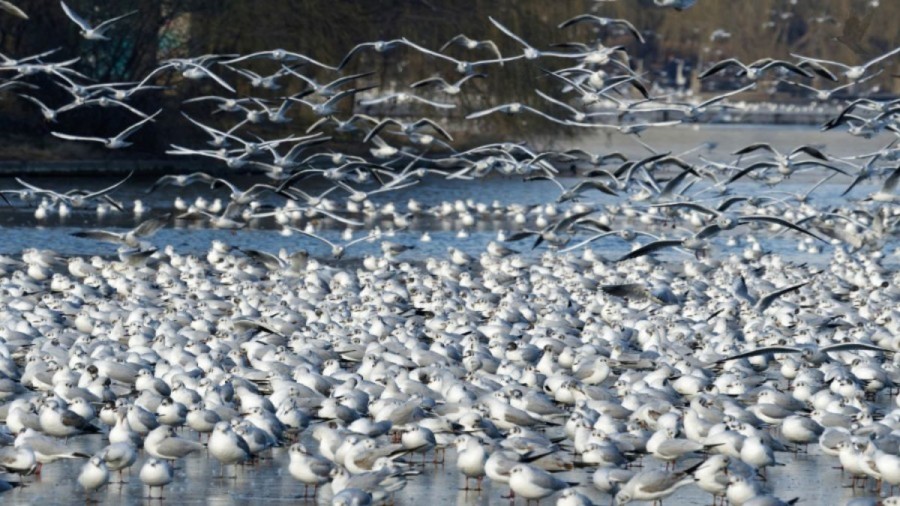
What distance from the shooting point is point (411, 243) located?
112ft

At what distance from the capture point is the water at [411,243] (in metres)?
12.6

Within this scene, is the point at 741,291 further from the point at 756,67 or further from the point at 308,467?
the point at 308,467

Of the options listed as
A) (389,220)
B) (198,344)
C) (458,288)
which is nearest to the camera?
(198,344)

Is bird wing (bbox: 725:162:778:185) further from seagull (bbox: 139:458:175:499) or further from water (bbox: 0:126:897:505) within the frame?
seagull (bbox: 139:458:175:499)

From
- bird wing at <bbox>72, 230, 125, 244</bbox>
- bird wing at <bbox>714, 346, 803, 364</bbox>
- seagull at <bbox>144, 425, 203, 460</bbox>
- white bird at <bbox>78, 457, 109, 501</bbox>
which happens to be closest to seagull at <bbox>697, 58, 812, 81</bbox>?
bird wing at <bbox>714, 346, 803, 364</bbox>

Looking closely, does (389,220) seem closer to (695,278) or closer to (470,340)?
(695,278)

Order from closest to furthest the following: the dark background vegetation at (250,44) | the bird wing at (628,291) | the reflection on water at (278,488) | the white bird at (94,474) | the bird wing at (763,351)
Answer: the white bird at (94,474), the reflection on water at (278,488), the bird wing at (763,351), the bird wing at (628,291), the dark background vegetation at (250,44)

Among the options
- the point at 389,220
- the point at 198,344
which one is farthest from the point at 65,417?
the point at 389,220

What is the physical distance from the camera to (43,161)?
160 ft

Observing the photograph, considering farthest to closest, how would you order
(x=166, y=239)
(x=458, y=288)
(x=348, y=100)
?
(x=348, y=100), (x=166, y=239), (x=458, y=288)

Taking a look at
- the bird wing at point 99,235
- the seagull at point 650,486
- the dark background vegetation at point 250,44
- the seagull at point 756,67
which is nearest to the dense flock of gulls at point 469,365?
the seagull at point 650,486

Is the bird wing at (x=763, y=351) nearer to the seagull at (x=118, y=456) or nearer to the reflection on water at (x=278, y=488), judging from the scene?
the reflection on water at (x=278, y=488)

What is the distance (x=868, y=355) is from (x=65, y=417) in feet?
28.0

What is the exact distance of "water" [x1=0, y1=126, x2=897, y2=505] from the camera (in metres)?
12.6
